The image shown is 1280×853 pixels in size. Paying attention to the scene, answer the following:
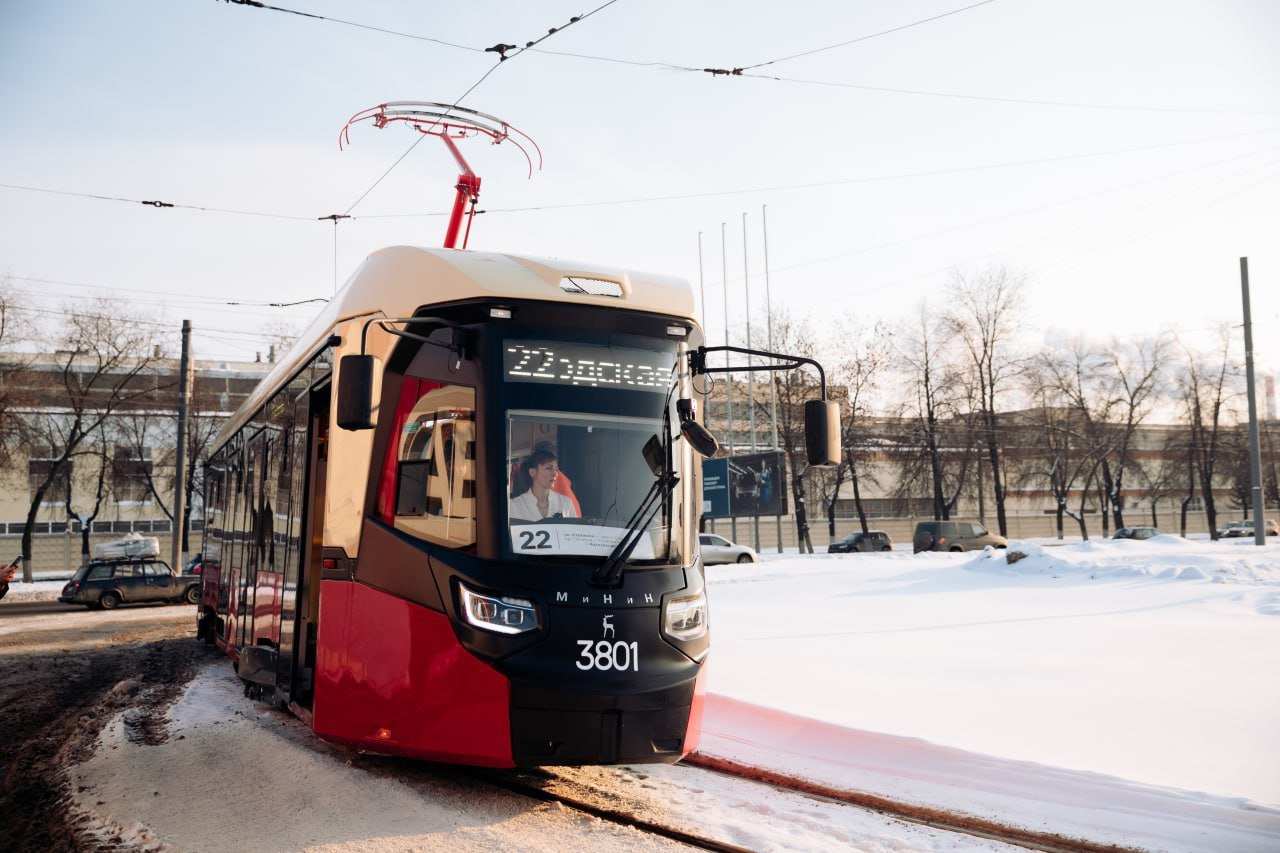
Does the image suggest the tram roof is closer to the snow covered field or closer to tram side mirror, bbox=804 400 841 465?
tram side mirror, bbox=804 400 841 465

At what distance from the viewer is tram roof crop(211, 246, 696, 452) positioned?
6691mm

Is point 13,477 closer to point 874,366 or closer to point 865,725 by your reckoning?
point 874,366

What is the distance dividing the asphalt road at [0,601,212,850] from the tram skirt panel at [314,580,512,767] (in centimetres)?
152

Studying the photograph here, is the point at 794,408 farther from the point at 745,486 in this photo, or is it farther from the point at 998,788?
the point at 998,788

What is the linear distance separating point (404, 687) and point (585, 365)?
7.15 feet

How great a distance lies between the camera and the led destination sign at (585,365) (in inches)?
256

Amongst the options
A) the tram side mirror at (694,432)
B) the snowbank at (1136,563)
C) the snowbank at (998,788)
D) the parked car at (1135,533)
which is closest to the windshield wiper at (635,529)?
the tram side mirror at (694,432)

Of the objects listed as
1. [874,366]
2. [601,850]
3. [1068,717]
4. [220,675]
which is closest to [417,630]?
[601,850]

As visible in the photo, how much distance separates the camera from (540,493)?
627 centimetres

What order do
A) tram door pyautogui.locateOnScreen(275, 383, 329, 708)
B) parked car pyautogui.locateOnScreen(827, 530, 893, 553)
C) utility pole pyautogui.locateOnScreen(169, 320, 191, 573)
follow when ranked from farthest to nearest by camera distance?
parked car pyautogui.locateOnScreen(827, 530, 893, 553), utility pole pyautogui.locateOnScreen(169, 320, 191, 573), tram door pyautogui.locateOnScreen(275, 383, 329, 708)

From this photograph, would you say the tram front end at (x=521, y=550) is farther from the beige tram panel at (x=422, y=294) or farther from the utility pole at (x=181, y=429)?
the utility pole at (x=181, y=429)

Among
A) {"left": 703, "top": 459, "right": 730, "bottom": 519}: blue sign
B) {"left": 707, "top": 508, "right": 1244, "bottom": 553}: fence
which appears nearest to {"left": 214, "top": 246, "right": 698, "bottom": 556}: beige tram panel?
{"left": 703, "top": 459, "right": 730, "bottom": 519}: blue sign

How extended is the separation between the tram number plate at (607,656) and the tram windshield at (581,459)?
0.54m

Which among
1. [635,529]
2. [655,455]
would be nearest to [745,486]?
[655,455]
